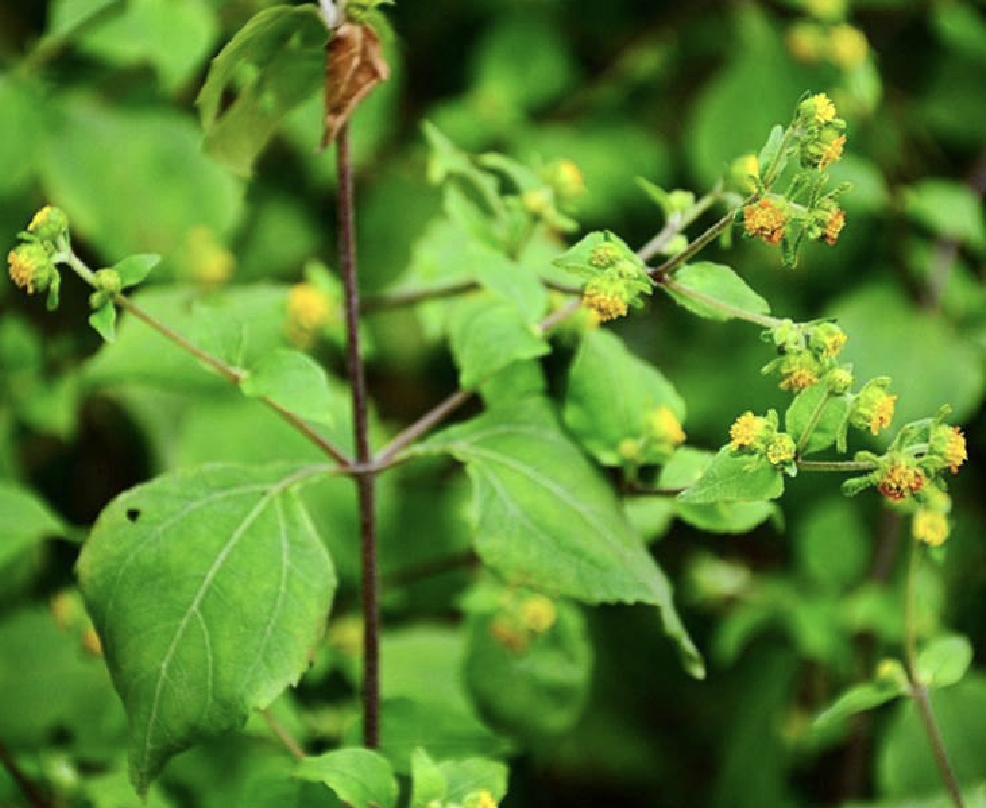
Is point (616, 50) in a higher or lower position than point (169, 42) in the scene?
lower

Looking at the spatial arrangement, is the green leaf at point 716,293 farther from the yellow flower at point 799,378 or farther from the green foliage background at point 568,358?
the green foliage background at point 568,358

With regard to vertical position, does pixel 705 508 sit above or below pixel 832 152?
below

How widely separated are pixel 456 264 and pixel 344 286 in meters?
0.34

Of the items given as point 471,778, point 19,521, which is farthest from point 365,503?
point 19,521

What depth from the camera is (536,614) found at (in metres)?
1.30

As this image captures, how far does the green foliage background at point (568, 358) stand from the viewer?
1499 mm

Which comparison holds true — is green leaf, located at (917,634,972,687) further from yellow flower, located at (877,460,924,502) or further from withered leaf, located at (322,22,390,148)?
withered leaf, located at (322,22,390,148)

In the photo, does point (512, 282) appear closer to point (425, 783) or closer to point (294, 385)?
point (294, 385)

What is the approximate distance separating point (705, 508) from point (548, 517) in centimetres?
17

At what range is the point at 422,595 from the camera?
194 centimetres

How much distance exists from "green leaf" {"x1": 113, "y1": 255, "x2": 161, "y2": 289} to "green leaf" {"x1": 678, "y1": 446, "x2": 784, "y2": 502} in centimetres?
42

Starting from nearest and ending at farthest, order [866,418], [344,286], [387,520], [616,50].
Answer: [866,418] < [344,286] < [387,520] < [616,50]

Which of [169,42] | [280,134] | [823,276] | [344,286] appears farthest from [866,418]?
[280,134]

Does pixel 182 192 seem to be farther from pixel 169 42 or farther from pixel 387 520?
pixel 387 520
